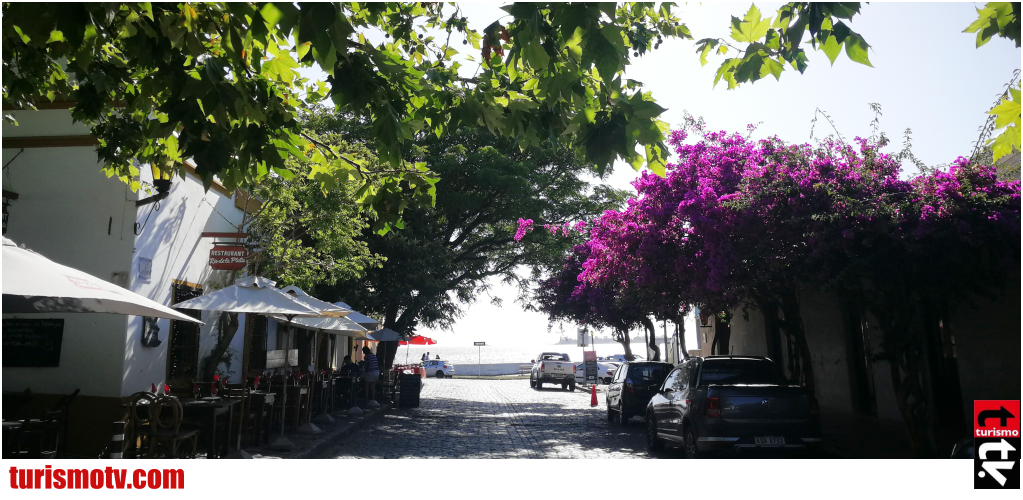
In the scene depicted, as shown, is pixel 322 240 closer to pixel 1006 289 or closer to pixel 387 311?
pixel 387 311

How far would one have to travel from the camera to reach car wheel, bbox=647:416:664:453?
11.5 metres

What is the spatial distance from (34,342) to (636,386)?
11.5 metres

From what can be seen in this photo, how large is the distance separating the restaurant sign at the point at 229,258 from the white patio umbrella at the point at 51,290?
5467 millimetres

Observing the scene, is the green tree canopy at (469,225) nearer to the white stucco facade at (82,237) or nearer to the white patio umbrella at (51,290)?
the white stucco facade at (82,237)

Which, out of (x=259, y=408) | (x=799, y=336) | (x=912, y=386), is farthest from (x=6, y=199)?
(x=912, y=386)

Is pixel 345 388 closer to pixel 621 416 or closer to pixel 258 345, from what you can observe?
pixel 258 345

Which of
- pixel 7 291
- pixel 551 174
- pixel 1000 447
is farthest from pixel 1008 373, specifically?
pixel 551 174

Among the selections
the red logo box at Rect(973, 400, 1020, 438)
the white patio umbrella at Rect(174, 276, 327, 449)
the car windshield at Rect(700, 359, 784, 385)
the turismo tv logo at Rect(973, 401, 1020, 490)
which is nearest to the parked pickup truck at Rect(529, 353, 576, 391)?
the car windshield at Rect(700, 359, 784, 385)

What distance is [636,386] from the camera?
1564 centimetres

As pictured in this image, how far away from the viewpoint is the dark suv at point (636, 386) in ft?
51.0

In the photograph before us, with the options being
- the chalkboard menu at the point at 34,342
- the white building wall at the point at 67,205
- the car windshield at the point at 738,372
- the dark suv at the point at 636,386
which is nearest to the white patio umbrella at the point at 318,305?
the white building wall at the point at 67,205

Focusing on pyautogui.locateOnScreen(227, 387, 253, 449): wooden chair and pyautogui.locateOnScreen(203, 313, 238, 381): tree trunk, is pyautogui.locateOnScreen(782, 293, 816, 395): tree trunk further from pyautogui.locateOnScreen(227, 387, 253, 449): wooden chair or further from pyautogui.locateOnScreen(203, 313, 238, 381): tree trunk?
pyautogui.locateOnScreen(203, 313, 238, 381): tree trunk

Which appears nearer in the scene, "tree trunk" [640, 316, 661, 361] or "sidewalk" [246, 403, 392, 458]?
"sidewalk" [246, 403, 392, 458]

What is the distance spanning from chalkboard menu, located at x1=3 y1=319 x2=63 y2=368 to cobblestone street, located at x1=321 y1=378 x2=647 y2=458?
4.36 metres
